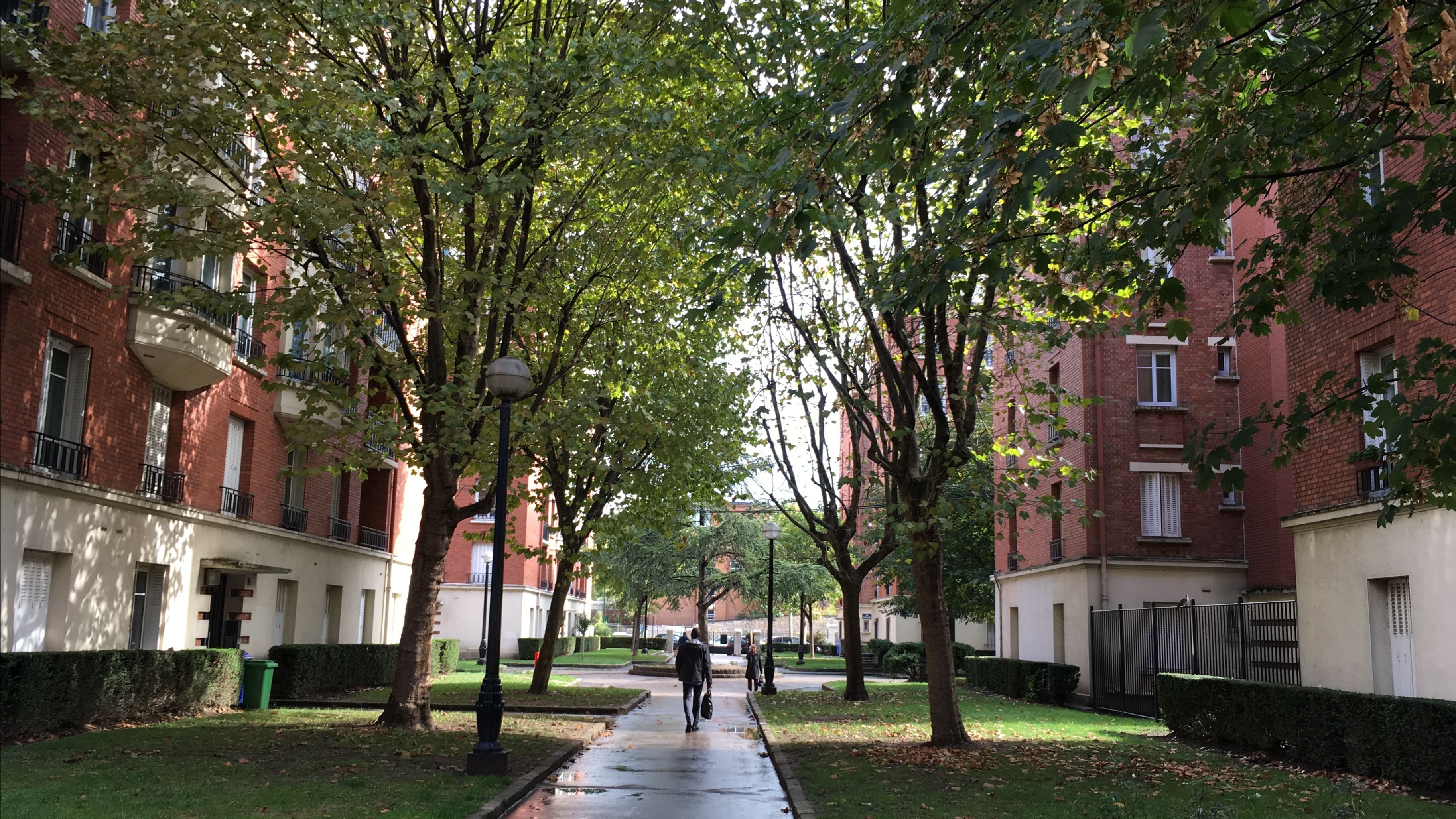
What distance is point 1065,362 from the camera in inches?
1152

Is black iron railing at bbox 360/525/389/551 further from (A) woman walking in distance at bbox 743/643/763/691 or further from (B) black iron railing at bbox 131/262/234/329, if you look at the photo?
(B) black iron railing at bbox 131/262/234/329

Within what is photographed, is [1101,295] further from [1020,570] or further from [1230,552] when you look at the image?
[1020,570]

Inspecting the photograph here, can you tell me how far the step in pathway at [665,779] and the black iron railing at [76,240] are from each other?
9754 mm

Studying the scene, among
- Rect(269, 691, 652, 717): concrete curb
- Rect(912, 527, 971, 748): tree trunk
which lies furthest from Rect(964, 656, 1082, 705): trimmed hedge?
Rect(912, 527, 971, 748): tree trunk

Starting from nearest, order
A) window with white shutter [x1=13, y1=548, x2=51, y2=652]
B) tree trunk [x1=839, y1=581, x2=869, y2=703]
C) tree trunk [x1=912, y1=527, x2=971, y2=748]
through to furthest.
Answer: tree trunk [x1=912, y1=527, x2=971, y2=748], window with white shutter [x1=13, y1=548, x2=51, y2=652], tree trunk [x1=839, y1=581, x2=869, y2=703]

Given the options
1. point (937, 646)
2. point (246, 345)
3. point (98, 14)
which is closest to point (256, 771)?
point (937, 646)

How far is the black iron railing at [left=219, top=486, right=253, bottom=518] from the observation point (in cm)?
2192

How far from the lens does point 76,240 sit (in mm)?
16062

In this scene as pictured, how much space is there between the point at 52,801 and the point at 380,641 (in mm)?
24377

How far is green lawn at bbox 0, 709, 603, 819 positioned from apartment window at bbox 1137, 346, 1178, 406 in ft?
59.0

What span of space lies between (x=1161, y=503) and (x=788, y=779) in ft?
60.2

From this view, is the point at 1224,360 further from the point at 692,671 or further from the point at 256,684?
the point at 256,684

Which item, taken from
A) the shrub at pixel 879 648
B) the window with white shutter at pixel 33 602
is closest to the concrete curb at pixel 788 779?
the window with white shutter at pixel 33 602

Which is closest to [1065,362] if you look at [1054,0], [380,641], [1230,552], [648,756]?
[1230,552]
